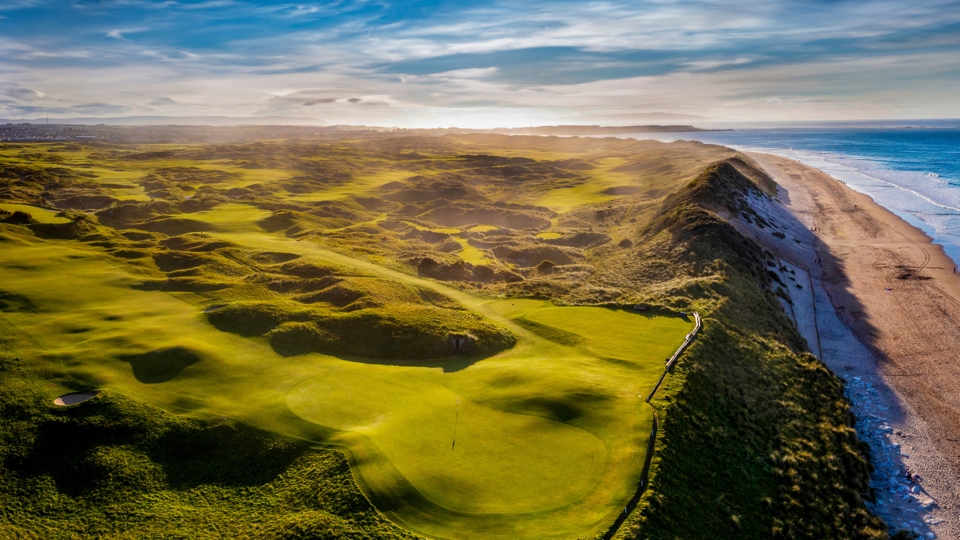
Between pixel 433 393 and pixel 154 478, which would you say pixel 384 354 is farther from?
Answer: pixel 154 478

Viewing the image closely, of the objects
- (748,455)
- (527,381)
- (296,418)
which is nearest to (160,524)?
(296,418)

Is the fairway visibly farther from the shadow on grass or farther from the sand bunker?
the sand bunker

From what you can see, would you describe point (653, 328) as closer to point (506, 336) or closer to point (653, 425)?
point (506, 336)

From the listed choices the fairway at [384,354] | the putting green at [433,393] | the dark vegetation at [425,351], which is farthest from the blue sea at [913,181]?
the putting green at [433,393]

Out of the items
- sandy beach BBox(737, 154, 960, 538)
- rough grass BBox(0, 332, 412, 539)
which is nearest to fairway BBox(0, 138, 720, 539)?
rough grass BBox(0, 332, 412, 539)

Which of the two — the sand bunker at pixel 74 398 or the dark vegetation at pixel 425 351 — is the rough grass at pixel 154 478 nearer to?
the dark vegetation at pixel 425 351

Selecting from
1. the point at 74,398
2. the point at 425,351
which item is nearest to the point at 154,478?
the point at 74,398
